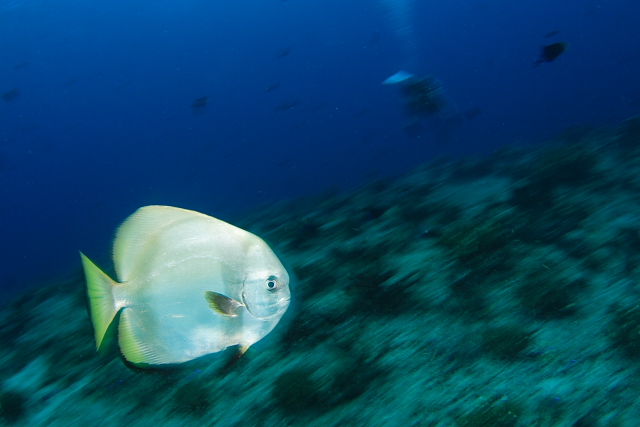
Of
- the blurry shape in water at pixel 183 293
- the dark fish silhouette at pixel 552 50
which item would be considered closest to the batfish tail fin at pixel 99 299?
the blurry shape in water at pixel 183 293

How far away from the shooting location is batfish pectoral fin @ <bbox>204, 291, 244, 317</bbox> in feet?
3.52

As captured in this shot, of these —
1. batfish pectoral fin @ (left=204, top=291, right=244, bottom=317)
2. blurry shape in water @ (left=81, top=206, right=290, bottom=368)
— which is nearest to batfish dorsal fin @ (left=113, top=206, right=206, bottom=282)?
blurry shape in water @ (left=81, top=206, right=290, bottom=368)

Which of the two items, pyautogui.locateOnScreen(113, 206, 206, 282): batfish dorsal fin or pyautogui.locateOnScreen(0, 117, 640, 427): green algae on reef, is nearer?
pyautogui.locateOnScreen(113, 206, 206, 282): batfish dorsal fin

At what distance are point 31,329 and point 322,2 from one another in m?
A: 121

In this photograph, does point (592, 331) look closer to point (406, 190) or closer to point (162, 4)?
point (406, 190)

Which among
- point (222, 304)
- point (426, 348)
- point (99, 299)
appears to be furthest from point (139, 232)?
point (426, 348)

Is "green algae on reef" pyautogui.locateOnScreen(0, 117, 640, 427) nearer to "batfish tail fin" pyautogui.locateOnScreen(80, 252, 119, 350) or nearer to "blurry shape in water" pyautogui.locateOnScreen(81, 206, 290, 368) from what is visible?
"blurry shape in water" pyautogui.locateOnScreen(81, 206, 290, 368)

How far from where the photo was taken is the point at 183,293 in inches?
45.3

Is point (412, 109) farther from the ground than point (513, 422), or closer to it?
closer to it

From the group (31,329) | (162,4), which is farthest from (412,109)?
(162,4)

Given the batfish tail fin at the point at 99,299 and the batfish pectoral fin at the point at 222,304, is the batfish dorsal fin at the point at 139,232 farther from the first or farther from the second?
the batfish pectoral fin at the point at 222,304

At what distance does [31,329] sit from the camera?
11.1 ft

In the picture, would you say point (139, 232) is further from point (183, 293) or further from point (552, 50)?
point (552, 50)

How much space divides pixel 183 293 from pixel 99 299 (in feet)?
0.85
